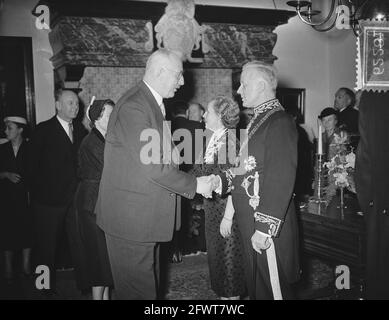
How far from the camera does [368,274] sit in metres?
2.05

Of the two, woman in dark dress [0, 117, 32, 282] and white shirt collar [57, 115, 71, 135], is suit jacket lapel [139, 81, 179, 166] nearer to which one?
white shirt collar [57, 115, 71, 135]

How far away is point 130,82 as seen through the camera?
5.44 meters

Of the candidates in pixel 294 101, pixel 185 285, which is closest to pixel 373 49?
pixel 185 285

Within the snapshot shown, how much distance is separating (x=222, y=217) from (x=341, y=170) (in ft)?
3.14

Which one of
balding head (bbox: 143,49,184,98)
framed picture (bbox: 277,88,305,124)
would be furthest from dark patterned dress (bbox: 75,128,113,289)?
framed picture (bbox: 277,88,305,124)

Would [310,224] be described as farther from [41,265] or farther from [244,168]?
[41,265]

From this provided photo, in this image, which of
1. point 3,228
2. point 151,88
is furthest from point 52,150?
point 151,88

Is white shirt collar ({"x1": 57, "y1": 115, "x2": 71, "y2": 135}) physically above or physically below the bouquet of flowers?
above

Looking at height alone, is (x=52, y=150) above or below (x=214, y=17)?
below

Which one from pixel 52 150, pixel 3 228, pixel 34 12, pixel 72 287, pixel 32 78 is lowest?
pixel 72 287

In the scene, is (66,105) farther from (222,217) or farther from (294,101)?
(294,101)

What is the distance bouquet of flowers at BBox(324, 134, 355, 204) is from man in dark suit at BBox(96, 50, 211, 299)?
4.34 ft

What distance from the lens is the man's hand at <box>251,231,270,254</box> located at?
2.11 metres

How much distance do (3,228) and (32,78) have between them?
6.81 ft
